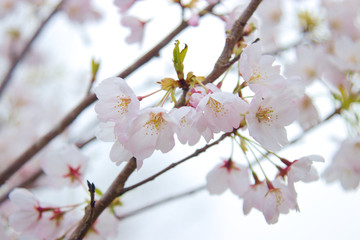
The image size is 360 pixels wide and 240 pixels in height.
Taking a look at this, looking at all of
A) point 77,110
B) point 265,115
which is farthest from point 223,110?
point 77,110

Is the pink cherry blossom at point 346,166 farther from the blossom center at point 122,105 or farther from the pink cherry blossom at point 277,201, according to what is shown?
the blossom center at point 122,105

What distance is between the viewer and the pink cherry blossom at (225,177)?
100cm

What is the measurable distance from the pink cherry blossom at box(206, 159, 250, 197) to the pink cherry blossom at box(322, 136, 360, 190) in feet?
1.78

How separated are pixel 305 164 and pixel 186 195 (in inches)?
21.7

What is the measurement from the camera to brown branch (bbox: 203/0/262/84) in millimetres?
771

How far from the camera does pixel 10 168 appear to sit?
3.89ft

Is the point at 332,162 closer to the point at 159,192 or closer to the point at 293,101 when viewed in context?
the point at 293,101

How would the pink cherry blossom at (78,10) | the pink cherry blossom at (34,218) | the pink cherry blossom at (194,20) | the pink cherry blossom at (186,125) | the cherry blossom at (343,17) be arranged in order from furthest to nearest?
the pink cherry blossom at (78,10) → the cherry blossom at (343,17) → the pink cherry blossom at (194,20) → the pink cherry blossom at (34,218) → the pink cherry blossom at (186,125)

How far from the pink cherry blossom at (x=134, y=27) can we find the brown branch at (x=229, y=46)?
1.93 ft

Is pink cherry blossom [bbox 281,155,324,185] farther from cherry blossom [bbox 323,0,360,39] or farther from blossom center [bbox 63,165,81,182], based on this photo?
cherry blossom [bbox 323,0,360,39]

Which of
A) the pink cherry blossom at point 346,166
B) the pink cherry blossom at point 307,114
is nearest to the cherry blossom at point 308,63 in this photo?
the pink cherry blossom at point 307,114

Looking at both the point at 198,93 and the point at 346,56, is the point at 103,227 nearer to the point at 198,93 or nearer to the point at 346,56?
the point at 198,93

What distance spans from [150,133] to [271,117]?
28cm

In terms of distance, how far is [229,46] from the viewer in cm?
79
